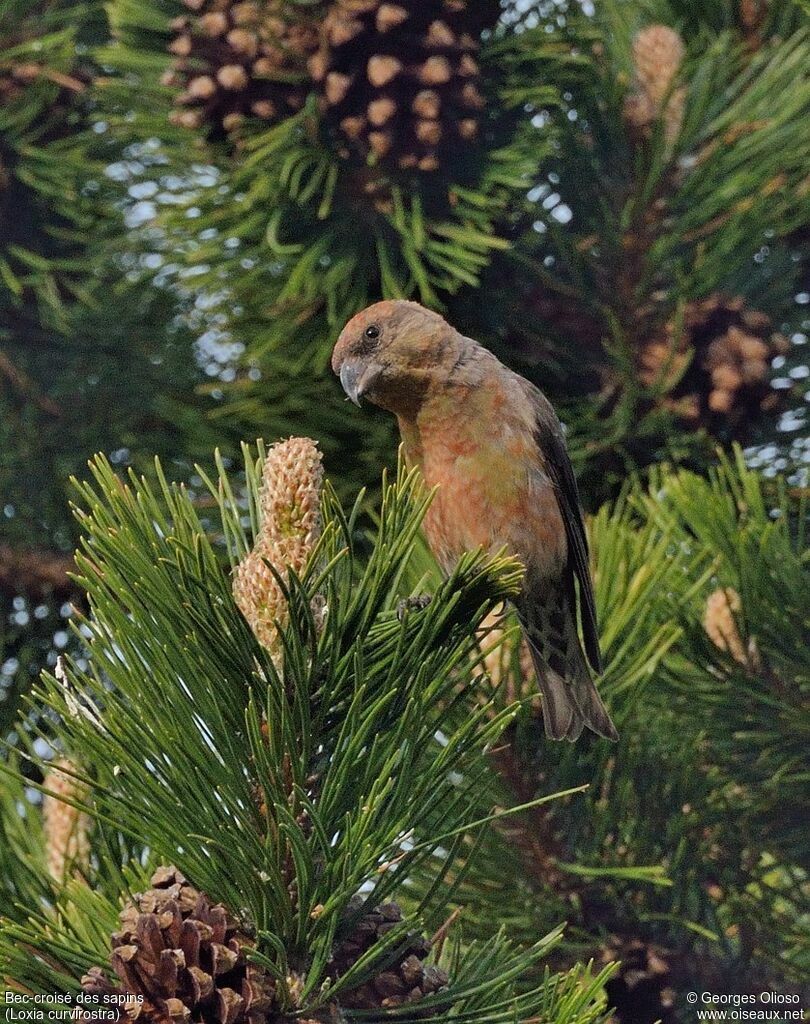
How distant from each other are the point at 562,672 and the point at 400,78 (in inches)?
49.1

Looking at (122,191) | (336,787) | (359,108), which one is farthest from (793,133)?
(336,787)

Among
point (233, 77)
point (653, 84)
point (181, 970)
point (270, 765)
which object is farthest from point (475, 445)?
point (181, 970)

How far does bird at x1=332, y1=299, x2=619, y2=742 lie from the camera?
285cm

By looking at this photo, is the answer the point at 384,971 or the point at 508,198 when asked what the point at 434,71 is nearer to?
the point at 508,198

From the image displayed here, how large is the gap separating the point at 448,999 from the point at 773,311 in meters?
2.08

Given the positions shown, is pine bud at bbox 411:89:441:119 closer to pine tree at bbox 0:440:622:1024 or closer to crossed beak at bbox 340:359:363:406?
crossed beak at bbox 340:359:363:406

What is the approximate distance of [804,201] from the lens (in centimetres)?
315

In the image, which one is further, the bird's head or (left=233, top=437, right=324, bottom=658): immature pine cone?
the bird's head

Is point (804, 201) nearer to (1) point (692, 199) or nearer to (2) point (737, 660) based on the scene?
(1) point (692, 199)

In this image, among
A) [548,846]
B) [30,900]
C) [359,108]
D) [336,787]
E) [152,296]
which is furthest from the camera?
[152,296]

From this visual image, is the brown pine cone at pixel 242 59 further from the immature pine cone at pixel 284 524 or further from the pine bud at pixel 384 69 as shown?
the immature pine cone at pixel 284 524

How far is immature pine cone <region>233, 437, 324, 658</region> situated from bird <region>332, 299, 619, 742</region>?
3.73 ft

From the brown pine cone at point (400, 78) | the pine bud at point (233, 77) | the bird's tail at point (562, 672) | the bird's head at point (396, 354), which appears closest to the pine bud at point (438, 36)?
the brown pine cone at point (400, 78)

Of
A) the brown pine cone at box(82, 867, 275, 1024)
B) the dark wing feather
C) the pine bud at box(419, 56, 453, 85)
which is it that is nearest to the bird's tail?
the dark wing feather
